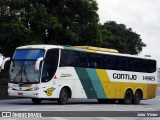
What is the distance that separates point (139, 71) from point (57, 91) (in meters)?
8.48

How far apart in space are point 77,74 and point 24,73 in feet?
11.4

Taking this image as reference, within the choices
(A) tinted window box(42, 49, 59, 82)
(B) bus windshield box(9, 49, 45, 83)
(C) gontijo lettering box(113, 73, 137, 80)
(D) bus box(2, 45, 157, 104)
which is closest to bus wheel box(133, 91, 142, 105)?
(D) bus box(2, 45, 157, 104)

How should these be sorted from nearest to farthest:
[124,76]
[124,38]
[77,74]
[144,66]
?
[77,74], [124,76], [144,66], [124,38]

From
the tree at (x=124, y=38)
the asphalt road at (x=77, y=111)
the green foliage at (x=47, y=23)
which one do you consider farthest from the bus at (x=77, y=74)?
the tree at (x=124, y=38)

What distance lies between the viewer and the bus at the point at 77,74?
27.0 metres

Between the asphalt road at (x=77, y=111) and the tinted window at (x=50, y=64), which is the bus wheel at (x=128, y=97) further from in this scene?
the tinted window at (x=50, y=64)

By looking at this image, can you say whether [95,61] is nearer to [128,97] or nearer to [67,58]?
[67,58]

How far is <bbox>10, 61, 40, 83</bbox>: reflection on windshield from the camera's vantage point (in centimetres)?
2695

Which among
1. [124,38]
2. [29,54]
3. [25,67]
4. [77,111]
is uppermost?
[124,38]

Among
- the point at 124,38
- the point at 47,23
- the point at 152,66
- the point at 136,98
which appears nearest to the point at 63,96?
the point at 136,98

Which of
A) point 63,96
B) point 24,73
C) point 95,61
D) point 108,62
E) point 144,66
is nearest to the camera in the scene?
point 24,73

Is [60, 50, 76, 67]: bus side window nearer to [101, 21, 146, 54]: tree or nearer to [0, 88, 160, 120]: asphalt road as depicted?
[0, 88, 160, 120]: asphalt road

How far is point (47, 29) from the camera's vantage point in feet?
136

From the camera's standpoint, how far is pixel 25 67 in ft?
89.1
